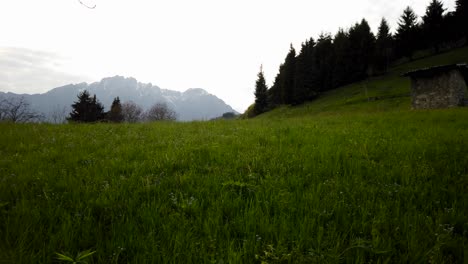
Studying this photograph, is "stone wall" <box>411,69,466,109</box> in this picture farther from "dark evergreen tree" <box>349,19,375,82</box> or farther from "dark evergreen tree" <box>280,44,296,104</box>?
"dark evergreen tree" <box>349,19,375,82</box>

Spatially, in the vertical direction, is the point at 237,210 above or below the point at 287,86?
below

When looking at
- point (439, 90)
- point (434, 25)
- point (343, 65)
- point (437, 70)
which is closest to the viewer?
point (437, 70)

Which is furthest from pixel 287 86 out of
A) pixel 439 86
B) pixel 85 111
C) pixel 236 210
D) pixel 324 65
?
pixel 236 210

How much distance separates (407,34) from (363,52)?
74.6 ft

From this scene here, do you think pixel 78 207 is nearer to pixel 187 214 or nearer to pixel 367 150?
pixel 187 214

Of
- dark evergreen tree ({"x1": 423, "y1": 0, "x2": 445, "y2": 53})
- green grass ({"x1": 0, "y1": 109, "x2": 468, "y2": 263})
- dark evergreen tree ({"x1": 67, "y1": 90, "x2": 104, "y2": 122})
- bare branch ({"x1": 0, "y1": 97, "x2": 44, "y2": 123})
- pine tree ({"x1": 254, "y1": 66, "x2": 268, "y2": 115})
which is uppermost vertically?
dark evergreen tree ({"x1": 423, "y1": 0, "x2": 445, "y2": 53})

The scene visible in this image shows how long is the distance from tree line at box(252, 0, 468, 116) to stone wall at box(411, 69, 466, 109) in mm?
53971

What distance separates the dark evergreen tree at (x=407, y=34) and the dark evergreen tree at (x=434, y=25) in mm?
3653

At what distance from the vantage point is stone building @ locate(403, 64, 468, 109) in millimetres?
24109

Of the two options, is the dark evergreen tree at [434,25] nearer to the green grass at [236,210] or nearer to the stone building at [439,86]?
the stone building at [439,86]

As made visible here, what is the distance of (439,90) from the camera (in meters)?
24.8

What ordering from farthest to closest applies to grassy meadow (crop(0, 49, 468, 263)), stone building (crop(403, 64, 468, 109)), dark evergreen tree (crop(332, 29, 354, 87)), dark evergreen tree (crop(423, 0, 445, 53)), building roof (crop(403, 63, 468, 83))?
dark evergreen tree (crop(332, 29, 354, 87)) → dark evergreen tree (crop(423, 0, 445, 53)) → stone building (crop(403, 64, 468, 109)) → building roof (crop(403, 63, 468, 83)) → grassy meadow (crop(0, 49, 468, 263))

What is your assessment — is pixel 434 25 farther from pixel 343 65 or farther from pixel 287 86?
pixel 287 86

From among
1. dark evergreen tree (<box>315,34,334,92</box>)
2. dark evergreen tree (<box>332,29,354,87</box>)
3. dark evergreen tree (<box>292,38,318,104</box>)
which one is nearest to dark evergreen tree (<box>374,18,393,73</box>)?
dark evergreen tree (<box>332,29,354,87</box>)
